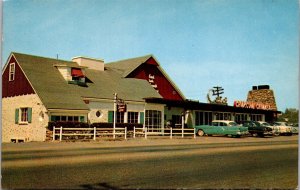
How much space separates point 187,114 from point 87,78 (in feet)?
35.9

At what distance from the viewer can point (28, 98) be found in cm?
2445

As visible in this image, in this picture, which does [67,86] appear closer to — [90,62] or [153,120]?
[90,62]

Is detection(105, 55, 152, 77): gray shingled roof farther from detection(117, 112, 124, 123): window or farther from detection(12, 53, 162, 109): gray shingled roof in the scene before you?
detection(117, 112, 124, 123): window

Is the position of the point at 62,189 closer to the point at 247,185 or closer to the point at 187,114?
the point at 247,185

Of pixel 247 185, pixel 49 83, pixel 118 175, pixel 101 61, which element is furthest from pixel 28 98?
pixel 247 185

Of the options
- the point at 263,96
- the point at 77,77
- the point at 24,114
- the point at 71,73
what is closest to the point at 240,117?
the point at 263,96

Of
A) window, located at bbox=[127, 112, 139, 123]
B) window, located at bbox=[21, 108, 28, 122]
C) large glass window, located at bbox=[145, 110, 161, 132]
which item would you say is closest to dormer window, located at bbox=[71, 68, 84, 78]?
window, located at bbox=[21, 108, 28, 122]

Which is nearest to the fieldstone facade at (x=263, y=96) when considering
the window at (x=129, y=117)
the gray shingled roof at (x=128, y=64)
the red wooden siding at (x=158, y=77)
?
the red wooden siding at (x=158, y=77)

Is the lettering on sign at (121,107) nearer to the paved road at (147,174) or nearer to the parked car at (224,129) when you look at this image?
the parked car at (224,129)

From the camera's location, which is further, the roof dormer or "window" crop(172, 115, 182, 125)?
"window" crop(172, 115, 182, 125)

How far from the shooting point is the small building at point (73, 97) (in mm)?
23719

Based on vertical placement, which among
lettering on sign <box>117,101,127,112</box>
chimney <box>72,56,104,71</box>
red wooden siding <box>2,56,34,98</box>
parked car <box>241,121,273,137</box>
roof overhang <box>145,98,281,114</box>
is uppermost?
chimney <box>72,56,104,71</box>

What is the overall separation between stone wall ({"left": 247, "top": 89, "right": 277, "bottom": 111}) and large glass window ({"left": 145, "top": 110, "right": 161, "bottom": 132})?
96.3ft

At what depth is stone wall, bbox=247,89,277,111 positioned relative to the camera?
2148 inches
